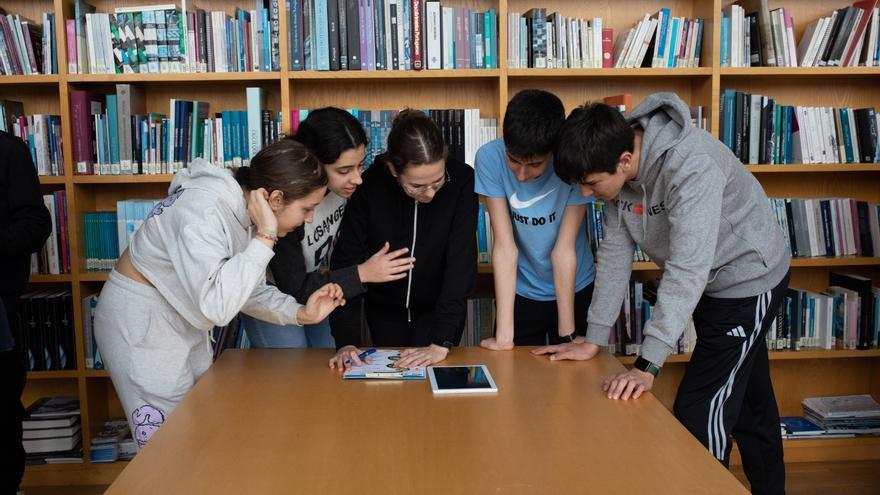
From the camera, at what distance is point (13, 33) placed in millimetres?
3047

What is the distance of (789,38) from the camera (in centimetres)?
315

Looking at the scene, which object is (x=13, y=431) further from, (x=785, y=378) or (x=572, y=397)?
(x=785, y=378)

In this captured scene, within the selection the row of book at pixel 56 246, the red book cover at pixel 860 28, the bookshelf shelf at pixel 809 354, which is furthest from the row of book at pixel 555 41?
the row of book at pixel 56 246

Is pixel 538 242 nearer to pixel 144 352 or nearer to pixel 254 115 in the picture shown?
pixel 144 352

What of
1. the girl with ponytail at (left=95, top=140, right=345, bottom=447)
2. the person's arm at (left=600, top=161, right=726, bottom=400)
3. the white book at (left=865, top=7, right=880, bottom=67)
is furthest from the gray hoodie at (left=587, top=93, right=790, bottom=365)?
the white book at (left=865, top=7, right=880, bottom=67)

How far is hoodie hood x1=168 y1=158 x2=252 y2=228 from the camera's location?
5.84 ft

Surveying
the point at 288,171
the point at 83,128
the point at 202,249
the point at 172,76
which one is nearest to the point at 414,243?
the point at 288,171

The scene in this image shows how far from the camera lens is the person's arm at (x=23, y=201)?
2475mm

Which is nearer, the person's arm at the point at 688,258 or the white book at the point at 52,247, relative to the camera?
the person's arm at the point at 688,258

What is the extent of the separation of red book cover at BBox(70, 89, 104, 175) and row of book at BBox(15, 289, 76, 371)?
55 centimetres

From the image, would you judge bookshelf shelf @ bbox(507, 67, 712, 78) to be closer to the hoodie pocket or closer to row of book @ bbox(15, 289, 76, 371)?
the hoodie pocket

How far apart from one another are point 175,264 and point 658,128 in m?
1.20

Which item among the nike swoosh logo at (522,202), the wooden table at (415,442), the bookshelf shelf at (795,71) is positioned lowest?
the wooden table at (415,442)

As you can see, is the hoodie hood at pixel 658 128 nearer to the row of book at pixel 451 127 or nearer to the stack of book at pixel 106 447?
the row of book at pixel 451 127
